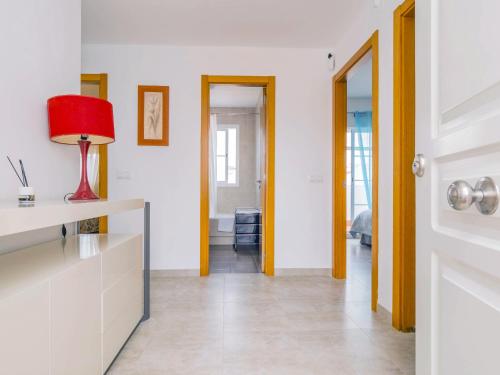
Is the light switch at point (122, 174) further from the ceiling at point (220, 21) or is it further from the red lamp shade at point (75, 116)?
the red lamp shade at point (75, 116)

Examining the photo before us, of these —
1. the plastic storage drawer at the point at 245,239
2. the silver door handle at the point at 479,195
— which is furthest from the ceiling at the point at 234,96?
the silver door handle at the point at 479,195

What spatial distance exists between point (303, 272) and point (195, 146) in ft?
5.74

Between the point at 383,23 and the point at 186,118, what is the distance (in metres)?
1.99

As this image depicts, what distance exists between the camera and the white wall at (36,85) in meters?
1.50

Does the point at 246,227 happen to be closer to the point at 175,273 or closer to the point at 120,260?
the point at 175,273

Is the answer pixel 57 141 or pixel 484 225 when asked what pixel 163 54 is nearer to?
pixel 57 141

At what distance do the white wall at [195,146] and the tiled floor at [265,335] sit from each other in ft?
1.90

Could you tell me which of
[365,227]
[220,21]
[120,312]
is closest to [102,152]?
[220,21]

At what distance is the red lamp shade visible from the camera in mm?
1650

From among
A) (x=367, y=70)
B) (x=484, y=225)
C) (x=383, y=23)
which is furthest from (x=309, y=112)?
(x=484, y=225)

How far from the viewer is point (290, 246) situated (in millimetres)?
3408

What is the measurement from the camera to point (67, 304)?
1124 millimetres

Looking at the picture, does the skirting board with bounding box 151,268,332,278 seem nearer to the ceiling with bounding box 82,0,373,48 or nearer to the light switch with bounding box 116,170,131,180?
the light switch with bounding box 116,170,131,180

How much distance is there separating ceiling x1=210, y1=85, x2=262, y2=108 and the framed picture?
1535 mm
